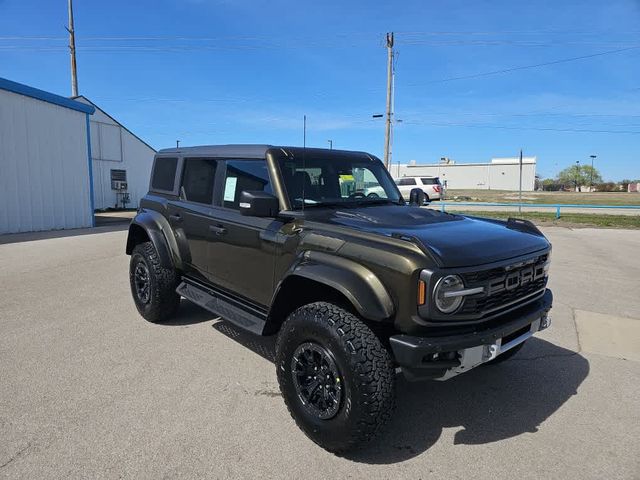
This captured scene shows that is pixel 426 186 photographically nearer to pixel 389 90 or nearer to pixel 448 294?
pixel 389 90

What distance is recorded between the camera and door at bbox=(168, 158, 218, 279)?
4.18 metres

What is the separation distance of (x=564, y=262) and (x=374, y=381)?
8.05 metres

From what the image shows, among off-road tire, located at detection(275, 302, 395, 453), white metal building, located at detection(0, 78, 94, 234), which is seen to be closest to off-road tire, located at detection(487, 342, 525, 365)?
off-road tire, located at detection(275, 302, 395, 453)

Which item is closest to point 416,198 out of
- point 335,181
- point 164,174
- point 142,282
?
point 335,181

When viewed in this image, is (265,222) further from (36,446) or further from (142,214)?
(142,214)

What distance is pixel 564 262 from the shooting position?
9000 mm

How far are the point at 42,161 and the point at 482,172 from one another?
10589cm

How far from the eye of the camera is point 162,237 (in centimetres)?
473

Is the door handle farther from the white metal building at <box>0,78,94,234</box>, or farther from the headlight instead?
the white metal building at <box>0,78,94,234</box>

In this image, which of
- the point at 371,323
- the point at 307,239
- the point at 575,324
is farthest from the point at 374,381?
the point at 575,324

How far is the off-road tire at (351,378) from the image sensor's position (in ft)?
8.10

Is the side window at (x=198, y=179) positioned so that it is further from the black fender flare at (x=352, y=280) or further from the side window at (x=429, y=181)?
the side window at (x=429, y=181)

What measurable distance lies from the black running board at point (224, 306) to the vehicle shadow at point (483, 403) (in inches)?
47.6

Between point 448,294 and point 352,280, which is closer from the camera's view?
point 448,294
